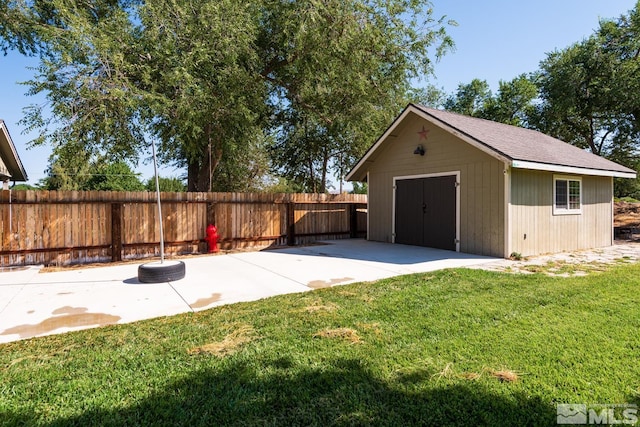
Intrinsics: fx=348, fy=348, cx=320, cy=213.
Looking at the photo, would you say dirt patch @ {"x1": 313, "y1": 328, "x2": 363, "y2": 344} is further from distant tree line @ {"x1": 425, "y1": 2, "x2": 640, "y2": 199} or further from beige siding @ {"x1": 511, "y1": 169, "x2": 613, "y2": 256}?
distant tree line @ {"x1": 425, "y1": 2, "x2": 640, "y2": 199}

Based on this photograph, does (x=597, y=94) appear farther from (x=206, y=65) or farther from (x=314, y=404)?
(x=314, y=404)

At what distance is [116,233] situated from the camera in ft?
25.8

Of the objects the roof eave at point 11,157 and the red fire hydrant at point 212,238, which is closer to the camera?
the red fire hydrant at point 212,238

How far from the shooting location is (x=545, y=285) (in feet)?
16.6

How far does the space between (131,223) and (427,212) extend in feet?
24.6

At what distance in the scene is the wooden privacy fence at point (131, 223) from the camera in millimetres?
7047

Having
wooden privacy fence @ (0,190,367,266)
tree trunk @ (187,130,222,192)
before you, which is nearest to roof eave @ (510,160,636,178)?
wooden privacy fence @ (0,190,367,266)

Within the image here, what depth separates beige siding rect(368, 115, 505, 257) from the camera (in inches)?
314

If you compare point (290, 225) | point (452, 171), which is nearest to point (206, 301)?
point (290, 225)

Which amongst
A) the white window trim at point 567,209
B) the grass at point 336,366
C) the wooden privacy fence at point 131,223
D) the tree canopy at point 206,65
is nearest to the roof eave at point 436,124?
the tree canopy at point 206,65

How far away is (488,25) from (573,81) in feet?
29.3

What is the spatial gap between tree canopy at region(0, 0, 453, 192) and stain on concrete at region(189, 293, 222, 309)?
17.2 feet

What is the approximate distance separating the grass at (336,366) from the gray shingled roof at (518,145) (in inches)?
178

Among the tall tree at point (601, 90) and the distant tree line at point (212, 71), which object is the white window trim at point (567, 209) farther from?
the tall tree at point (601, 90)
